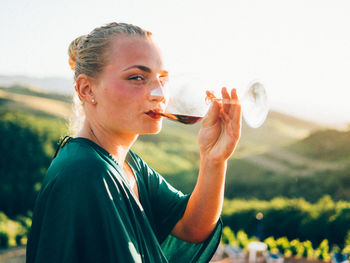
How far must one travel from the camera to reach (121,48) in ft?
5.88

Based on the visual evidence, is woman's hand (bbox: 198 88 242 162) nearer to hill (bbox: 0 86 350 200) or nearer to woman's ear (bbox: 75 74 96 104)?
woman's ear (bbox: 75 74 96 104)

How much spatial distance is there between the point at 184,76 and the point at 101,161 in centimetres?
70

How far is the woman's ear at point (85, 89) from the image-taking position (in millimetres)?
1868

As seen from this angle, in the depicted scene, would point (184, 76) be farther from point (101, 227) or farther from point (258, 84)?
point (101, 227)

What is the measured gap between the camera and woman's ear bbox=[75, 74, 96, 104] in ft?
6.13

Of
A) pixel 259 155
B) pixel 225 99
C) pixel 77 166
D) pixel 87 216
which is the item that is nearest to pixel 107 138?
pixel 77 166

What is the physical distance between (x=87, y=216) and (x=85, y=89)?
721 millimetres

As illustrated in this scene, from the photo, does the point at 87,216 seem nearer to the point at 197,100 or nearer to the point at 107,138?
the point at 107,138

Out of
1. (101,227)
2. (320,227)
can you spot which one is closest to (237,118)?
(101,227)

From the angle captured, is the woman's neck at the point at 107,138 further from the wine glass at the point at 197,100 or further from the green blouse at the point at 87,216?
the wine glass at the point at 197,100

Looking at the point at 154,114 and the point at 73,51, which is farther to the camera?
the point at 73,51

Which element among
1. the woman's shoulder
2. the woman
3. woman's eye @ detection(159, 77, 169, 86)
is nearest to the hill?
the woman

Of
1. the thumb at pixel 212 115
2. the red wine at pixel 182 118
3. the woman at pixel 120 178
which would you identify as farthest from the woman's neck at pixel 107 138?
the thumb at pixel 212 115

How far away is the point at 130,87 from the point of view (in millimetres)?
1756
